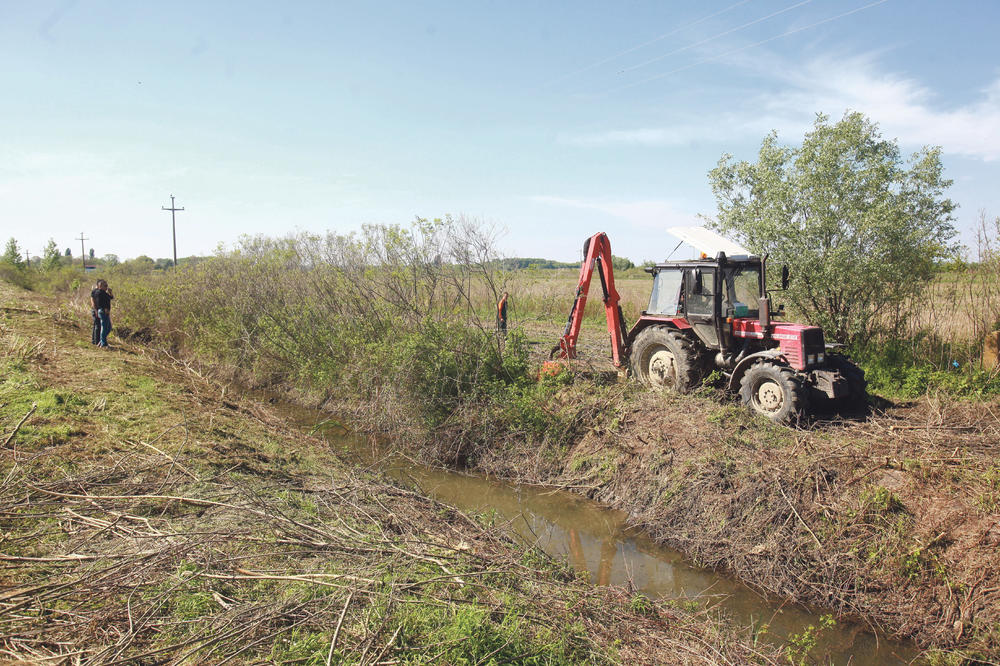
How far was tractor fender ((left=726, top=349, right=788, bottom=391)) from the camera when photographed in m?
7.39

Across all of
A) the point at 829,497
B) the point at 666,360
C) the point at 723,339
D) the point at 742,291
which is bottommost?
the point at 829,497

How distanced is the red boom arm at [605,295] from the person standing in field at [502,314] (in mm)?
901

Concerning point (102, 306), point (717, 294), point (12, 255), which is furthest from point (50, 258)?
point (717, 294)

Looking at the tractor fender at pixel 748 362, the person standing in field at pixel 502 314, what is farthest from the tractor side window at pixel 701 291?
the person standing in field at pixel 502 314

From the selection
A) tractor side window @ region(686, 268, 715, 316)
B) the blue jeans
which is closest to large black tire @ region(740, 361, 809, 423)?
tractor side window @ region(686, 268, 715, 316)

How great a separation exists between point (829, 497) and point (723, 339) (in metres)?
3.03

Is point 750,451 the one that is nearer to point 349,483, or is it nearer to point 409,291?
point 349,483

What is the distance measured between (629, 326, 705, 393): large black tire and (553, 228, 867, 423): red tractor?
0.05 feet

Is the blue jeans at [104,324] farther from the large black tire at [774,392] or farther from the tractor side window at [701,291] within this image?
the large black tire at [774,392]

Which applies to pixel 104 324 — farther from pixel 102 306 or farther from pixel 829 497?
pixel 829 497

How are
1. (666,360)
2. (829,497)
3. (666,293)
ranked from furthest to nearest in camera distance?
1. (666,293)
2. (666,360)
3. (829,497)

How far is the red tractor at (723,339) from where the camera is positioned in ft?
23.6

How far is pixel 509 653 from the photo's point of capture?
3.25m

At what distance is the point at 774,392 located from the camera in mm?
7223
